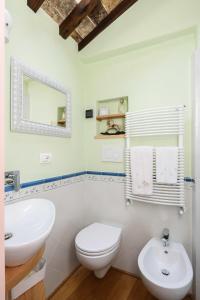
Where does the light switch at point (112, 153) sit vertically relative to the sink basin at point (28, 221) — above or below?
above

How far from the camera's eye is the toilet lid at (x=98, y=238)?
1468mm

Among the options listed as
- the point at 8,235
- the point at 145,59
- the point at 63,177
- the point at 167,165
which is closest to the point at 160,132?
the point at 167,165

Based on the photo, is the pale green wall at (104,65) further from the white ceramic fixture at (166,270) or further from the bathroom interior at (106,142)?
the white ceramic fixture at (166,270)

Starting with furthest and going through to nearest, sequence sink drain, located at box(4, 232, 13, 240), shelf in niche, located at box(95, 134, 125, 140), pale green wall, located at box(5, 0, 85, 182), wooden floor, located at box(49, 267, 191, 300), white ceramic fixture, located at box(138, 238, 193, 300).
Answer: shelf in niche, located at box(95, 134, 125, 140) < wooden floor, located at box(49, 267, 191, 300) < pale green wall, located at box(5, 0, 85, 182) < white ceramic fixture, located at box(138, 238, 193, 300) < sink drain, located at box(4, 232, 13, 240)

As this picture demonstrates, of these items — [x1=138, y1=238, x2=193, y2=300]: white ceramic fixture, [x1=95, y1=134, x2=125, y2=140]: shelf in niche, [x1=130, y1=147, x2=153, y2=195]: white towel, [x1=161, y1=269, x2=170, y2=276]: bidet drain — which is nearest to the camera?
[x1=138, y1=238, x2=193, y2=300]: white ceramic fixture

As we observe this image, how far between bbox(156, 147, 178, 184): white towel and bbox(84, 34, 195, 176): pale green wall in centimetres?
15

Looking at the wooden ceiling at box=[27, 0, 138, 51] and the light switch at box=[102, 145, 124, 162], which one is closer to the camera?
the wooden ceiling at box=[27, 0, 138, 51]

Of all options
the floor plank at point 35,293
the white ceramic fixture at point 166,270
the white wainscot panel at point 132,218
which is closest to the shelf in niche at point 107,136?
the white wainscot panel at point 132,218

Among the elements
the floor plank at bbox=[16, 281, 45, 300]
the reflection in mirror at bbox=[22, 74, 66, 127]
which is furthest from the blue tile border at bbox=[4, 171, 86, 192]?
the floor plank at bbox=[16, 281, 45, 300]

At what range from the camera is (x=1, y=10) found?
1.51ft

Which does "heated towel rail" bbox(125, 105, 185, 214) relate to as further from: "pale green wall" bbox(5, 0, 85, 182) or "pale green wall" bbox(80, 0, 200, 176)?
"pale green wall" bbox(5, 0, 85, 182)

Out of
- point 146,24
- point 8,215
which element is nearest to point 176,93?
point 146,24

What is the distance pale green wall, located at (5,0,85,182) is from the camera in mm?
1246

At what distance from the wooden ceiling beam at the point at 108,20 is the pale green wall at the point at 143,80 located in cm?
25
